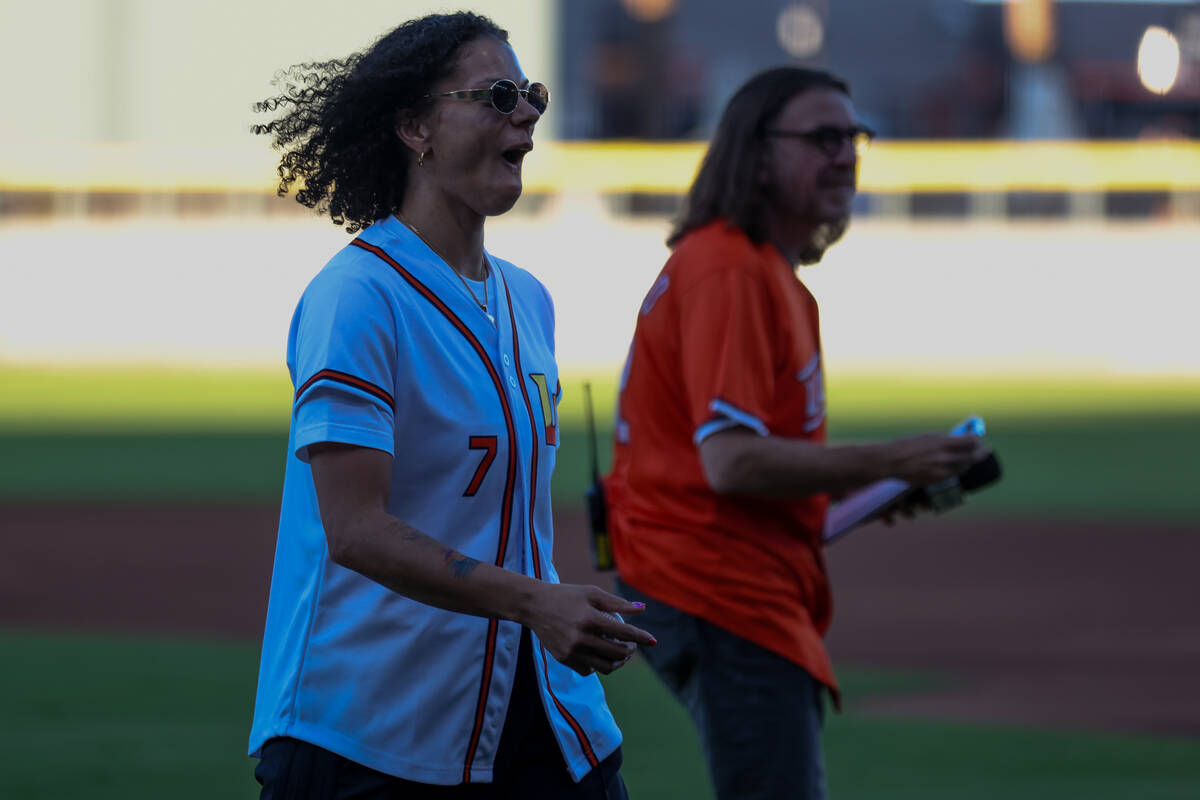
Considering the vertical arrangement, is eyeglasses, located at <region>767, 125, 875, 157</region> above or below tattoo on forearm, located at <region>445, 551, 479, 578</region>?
above

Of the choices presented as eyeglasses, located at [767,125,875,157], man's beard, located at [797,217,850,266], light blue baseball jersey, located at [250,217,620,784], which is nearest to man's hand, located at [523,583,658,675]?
light blue baseball jersey, located at [250,217,620,784]

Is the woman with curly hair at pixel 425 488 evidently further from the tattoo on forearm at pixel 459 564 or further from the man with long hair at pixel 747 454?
the man with long hair at pixel 747 454

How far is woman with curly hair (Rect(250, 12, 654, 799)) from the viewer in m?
2.32

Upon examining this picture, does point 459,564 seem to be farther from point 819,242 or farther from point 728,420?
point 819,242

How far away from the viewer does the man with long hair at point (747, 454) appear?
10.8 ft

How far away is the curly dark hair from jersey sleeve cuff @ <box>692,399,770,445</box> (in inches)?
35.4

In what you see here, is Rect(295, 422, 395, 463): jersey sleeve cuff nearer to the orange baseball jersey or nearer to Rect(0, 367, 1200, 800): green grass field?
the orange baseball jersey

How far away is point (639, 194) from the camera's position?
105ft

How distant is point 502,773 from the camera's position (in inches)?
103

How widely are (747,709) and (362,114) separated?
1.50m

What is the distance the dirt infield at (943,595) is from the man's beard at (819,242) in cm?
328

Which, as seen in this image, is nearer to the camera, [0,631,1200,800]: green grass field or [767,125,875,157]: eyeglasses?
[767,125,875,157]: eyeglasses

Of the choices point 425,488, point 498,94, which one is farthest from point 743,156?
point 425,488

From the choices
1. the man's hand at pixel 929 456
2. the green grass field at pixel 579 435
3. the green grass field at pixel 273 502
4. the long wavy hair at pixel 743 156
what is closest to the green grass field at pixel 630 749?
the green grass field at pixel 273 502
